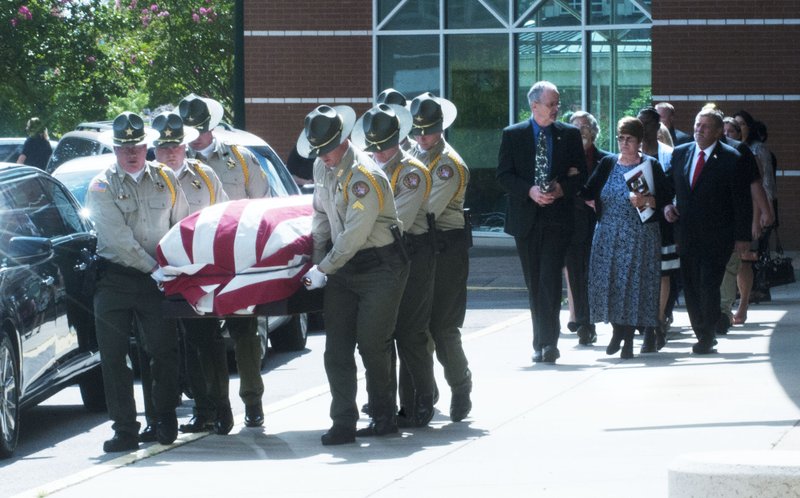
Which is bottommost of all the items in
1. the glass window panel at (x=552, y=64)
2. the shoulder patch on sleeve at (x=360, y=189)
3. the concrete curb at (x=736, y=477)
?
the concrete curb at (x=736, y=477)

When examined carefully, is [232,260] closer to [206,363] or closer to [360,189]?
[360,189]

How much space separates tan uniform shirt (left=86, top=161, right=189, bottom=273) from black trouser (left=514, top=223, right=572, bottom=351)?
3.41 meters

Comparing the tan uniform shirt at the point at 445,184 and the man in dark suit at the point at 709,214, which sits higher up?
the tan uniform shirt at the point at 445,184

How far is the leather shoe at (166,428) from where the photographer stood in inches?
359

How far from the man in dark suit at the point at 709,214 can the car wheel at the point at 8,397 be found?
201 inches

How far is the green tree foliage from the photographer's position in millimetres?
27922

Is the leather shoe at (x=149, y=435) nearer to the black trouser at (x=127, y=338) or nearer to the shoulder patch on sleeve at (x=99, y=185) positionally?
the black trouser at (x=127, y=338)

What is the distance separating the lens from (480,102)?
2402cm

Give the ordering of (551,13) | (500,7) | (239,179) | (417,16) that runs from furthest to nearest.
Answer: (417,16)
(500,7)
(551,13)
(239,179)

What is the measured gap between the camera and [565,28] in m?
23.3

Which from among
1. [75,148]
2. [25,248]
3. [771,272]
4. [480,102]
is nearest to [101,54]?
[480,102]

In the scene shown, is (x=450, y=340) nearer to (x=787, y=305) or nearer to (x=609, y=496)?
(x=609, y=496)

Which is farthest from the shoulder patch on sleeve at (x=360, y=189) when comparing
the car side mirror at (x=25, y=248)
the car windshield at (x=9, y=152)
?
the car windshield at (x=9, y=152)

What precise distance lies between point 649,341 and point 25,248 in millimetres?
4951
